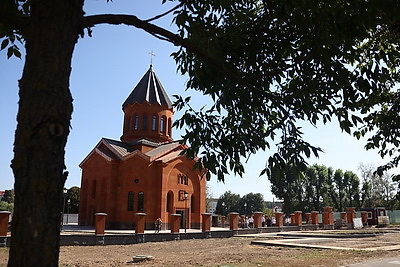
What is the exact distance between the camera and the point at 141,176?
2911 cm

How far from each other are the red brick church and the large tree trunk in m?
26.6

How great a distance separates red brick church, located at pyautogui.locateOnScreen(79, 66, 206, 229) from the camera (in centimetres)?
2833

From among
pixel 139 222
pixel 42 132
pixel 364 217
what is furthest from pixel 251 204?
pixel 42 132

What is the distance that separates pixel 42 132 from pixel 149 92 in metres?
32.4

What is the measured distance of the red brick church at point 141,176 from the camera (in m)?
28.3

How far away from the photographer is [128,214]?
92.2 feet

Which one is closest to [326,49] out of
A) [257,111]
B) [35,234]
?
[257,111]

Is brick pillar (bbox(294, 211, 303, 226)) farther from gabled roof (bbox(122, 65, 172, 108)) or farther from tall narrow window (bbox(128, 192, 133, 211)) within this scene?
gabled roof (bbox(122, 65, 172, 108))

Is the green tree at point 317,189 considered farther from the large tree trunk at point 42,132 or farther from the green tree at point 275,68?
the large tree trunk at point 42,132

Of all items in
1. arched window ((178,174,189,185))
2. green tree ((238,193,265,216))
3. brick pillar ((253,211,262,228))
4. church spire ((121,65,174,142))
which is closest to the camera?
brick pillar ((253,211,262,228))

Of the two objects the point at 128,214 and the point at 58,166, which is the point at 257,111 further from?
the point at 128,214

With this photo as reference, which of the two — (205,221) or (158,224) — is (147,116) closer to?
(158,224)

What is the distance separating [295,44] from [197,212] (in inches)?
1098

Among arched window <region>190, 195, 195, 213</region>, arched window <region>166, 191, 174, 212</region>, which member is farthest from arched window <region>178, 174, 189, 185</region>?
arched window <region>190, 195, 195, 213</region>
